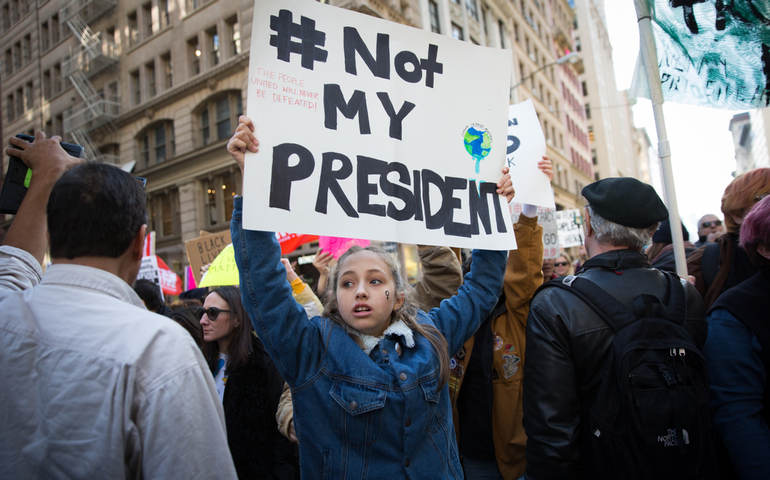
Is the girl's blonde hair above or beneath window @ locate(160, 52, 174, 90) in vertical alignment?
beneath

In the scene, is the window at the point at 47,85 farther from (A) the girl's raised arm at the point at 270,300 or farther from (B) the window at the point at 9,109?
(A) the girl's raised arm at the point at 270,300

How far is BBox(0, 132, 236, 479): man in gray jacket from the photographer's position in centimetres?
107

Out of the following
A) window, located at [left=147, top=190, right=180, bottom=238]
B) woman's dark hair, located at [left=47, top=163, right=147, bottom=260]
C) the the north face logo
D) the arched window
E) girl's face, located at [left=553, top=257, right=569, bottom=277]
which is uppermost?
the arched window

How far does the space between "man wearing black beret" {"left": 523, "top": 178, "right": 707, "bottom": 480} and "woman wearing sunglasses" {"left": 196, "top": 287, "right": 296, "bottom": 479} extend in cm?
161

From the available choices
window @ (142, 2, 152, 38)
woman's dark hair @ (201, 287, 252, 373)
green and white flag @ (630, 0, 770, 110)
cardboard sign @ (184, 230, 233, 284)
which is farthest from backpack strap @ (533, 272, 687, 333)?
window @ (142, 2, 152, 38)

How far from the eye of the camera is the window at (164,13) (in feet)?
68.8

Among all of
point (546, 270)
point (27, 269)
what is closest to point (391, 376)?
point (27, 269)

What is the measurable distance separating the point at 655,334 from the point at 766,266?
73 centimetres

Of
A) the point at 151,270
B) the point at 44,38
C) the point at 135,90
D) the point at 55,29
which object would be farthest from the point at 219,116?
the point at 44,38

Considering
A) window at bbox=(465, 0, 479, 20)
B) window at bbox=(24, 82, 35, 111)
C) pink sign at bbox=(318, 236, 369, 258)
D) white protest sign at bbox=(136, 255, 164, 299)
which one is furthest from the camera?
window at bbox=(24, 82, 35, 111)

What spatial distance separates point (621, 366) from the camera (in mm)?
1741

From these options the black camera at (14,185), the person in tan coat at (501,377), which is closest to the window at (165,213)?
the black camera at (14,185)

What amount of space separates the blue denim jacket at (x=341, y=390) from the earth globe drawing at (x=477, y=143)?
107 cm

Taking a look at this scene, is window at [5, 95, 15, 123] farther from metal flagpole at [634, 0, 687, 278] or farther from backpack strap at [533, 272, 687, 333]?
backpack strap at [533, 272, 687, 333]
